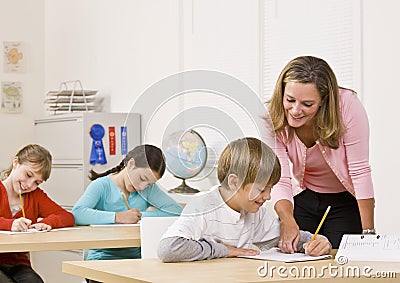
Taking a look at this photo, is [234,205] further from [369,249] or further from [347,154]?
[347,154]

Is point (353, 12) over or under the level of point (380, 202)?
over

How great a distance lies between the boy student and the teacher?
0.48 ft

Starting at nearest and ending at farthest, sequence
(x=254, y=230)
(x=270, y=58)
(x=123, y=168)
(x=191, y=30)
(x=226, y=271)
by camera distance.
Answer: (x=226, y=271), (x=254, y=230), (x=123, y=168), (x=270, y=58), (x=191, y=30)

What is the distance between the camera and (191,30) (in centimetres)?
477

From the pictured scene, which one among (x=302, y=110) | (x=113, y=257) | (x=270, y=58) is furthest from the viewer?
(x=270, y=58)

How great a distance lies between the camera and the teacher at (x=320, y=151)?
2451 millimetres

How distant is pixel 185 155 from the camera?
3.38 metres

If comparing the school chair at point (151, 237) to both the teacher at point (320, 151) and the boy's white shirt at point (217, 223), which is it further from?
the teacher at point (320, 151)

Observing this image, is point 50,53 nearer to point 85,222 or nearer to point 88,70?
point 88,70

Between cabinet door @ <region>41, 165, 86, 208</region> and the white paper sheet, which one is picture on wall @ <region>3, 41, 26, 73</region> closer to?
cabinet door @ <region>41, 165, 86, 208</region>

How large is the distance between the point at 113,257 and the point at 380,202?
127 centimetres

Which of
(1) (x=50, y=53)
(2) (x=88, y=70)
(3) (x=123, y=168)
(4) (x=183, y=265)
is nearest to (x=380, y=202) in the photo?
(3) (x=123, y=168)

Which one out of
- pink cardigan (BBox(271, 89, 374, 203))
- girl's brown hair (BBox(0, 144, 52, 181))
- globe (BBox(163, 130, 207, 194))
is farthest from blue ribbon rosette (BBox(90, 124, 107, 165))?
pink cardigan (BBox(271, 89, 374, 203))

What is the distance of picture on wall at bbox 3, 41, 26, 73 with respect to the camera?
575cm
